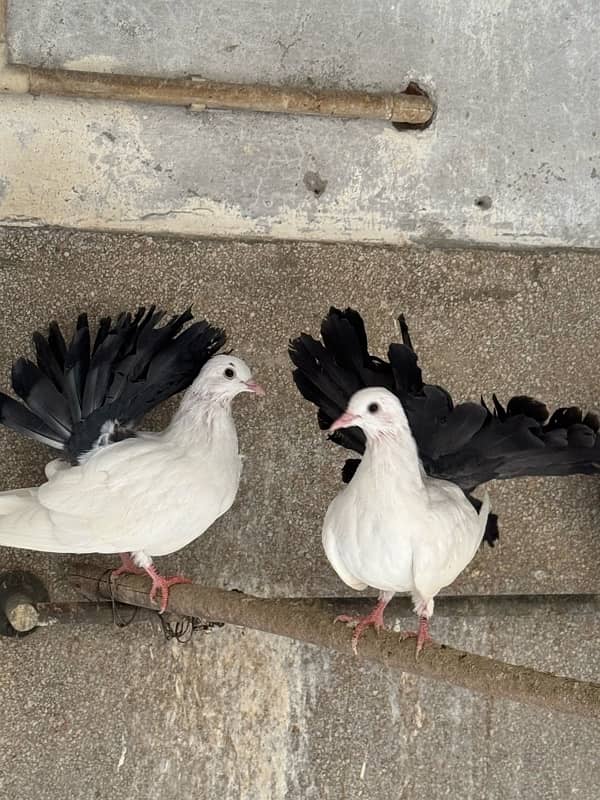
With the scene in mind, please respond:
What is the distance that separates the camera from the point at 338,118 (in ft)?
7.16

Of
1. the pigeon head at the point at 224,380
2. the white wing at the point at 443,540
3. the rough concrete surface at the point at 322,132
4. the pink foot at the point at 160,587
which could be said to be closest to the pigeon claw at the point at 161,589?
the pink foot at the point at 160,587

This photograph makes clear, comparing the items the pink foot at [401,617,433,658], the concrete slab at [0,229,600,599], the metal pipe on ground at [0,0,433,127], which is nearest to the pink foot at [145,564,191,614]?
the concrete slab at [0,229,600,599]

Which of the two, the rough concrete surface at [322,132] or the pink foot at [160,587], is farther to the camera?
the rough concrete surface at [322,132]

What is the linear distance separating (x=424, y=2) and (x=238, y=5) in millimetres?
434

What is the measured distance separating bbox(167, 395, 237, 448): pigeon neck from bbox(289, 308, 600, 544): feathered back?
6.3 inches

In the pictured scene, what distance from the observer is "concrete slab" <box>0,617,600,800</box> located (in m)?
2.02

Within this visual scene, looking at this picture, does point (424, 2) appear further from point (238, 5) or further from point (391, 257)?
point (391, 257)

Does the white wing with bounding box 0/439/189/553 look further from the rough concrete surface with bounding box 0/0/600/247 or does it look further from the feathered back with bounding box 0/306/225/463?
the rough concrete surface with bounding box 0/0/600/247

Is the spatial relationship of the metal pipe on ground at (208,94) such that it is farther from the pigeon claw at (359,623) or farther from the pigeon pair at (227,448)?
the pigeon claw at (359,623)

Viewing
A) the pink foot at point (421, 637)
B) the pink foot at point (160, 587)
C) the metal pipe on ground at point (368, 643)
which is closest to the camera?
the metal pipe on ground at point (368, 643)

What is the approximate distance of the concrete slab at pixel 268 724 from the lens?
202 cm

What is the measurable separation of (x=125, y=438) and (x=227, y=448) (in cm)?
20

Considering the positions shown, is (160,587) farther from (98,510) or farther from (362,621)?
(362,621)

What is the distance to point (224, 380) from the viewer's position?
1.80 m
